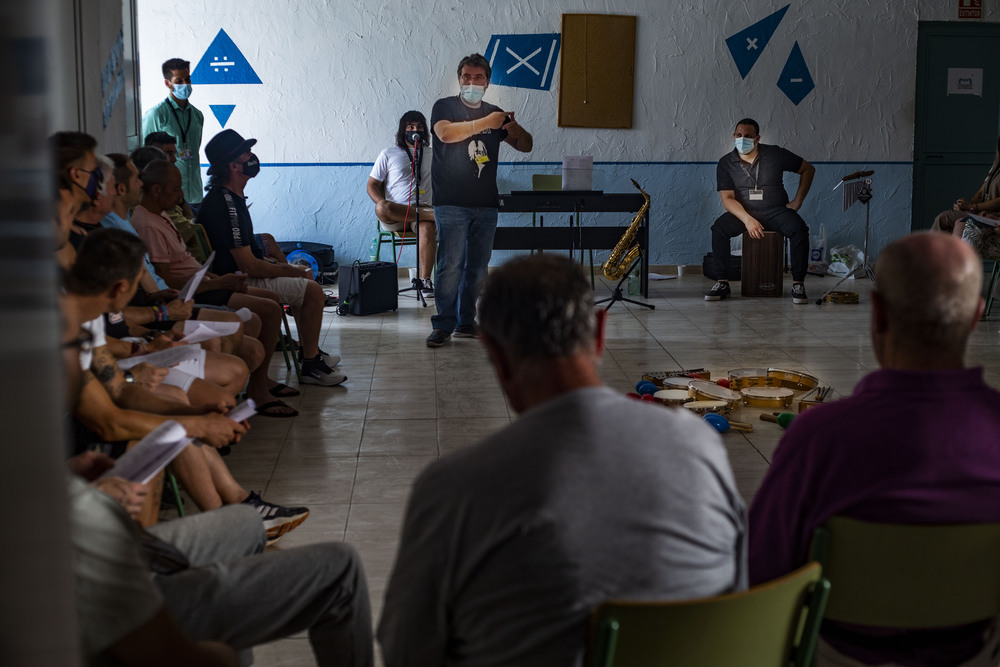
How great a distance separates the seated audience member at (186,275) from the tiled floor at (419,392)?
140mm

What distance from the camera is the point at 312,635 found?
1.89 metres

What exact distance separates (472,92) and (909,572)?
4806mm

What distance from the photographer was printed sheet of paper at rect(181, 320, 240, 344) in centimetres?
348

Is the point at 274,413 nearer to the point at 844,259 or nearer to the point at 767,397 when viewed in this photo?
the point at 767,397

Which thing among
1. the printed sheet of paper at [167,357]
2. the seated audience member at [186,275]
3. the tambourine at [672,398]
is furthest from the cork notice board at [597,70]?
the printed sheet of paper at [167,357]

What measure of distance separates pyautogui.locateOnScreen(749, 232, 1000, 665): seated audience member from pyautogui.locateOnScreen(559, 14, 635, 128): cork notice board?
Answer: 758 centimetres

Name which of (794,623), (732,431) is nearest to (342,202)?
(732,431)

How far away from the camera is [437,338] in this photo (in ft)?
19.4

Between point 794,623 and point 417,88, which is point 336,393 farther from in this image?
point 417,88

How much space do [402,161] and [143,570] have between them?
6992 mm

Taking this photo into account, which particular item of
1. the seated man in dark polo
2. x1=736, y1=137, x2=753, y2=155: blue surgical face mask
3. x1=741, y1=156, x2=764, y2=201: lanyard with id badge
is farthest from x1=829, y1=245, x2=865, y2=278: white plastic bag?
x1=736, y1=137, x2=753, y2=155: blue surgical face mask

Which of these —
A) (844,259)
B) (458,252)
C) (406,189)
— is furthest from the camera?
(844,259)

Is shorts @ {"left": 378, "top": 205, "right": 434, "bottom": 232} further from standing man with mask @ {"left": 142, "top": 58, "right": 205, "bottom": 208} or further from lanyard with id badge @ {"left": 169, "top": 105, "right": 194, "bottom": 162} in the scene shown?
lanyard with id badge @ {"left": 169, "top": 105, "right": 194, "bottom": 162}

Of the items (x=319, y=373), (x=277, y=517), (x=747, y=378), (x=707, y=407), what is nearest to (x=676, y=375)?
(x=747, y=378)
